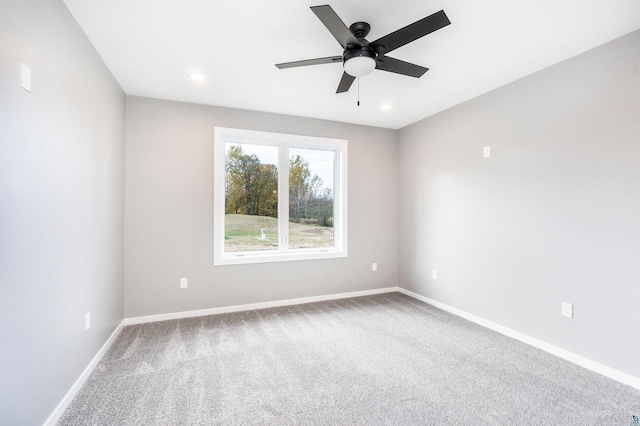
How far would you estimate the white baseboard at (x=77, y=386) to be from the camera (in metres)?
1.70

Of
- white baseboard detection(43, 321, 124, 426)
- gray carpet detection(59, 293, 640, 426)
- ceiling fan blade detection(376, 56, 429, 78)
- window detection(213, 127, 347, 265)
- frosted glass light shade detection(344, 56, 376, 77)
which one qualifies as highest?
ceiling fan blade detection(376, 56, 429, 78)

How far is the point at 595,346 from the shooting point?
233cm

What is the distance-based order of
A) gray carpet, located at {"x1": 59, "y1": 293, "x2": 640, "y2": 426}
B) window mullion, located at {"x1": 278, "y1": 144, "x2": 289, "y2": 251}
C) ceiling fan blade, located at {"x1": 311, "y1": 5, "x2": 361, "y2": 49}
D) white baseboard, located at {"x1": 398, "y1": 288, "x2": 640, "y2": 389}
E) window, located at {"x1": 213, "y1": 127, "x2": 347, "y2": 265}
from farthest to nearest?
window mullion, located at {"x1": 278, "y1": 144, "x2": 289, "y2": 251}, window, located at {"x1": 213, "y1": 127, "x2": 347, "y2": 265}, white baseboard, located at {"x1": 398, "y1": 288, "x2": 640, "y2": 389}, gray carpet, located at {"x1": 59, "y1": 293, "x2": 640, "y2": 426}, ceiling fan blade, located at {"x1": 311, "y1": 5, "x2": 361, "y2": 49}

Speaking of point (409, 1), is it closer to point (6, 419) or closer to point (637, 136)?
point (637, 136)

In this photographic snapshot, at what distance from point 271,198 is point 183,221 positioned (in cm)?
112

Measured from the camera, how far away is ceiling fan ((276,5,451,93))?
159 centimetres

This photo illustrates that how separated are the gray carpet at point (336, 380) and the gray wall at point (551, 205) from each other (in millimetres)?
396

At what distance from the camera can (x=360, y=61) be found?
1.93 m

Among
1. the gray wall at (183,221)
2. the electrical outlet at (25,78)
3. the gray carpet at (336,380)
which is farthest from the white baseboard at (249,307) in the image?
the electrical outlet at (25,78)

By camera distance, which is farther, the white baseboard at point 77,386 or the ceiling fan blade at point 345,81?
the ceiling fan blade at point 345,81

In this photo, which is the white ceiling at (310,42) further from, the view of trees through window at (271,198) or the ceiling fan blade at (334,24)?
the view of trees through window at (271,198)

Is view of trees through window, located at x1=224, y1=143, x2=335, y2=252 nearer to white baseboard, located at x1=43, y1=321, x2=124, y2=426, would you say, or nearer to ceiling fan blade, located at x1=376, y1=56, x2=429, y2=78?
white baseboard, located at x1=43, y1=321, x2=124, y2=426

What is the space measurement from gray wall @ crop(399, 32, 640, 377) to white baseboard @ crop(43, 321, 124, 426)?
3.60 metres

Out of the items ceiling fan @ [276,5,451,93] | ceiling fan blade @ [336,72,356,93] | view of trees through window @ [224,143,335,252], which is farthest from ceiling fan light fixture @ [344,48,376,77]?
view of trees through window @ [224,143,335,252]
